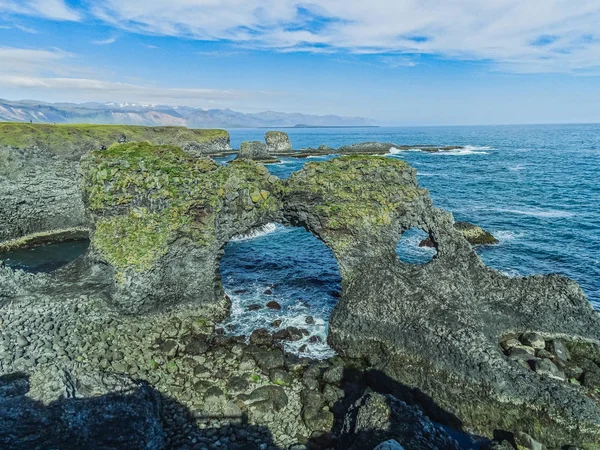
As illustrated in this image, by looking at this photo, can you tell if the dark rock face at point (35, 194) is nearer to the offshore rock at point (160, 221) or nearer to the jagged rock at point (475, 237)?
the offshore rock at point (160, 221)

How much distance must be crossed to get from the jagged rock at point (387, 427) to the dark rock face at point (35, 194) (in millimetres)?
48416

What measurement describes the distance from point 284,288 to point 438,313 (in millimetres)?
15371

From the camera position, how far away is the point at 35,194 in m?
49.3

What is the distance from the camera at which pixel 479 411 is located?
20.7 m

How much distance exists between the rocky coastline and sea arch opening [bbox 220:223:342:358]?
4.06 ft

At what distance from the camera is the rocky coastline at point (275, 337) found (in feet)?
62.4

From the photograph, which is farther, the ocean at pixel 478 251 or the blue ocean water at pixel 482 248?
the blue ocean water at pixel 482 248

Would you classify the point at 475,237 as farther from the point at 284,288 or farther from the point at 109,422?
the point at 109,422

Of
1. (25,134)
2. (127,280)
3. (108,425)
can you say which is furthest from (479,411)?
(25,134)

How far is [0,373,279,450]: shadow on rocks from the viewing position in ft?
54.1

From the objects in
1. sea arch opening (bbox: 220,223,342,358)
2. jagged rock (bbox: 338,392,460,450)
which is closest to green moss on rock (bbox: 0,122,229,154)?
sea arch opening (bbox: 220,223,342,358)

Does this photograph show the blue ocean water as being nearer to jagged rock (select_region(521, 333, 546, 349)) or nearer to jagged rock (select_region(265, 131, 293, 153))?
jagged rock (select_region(521, 333, 546, 349))

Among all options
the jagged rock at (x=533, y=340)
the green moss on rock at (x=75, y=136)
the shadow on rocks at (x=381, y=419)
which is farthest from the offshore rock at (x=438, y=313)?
the green moss on rock at (x=75, y=136)

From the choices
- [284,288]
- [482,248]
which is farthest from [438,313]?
[482,248]
